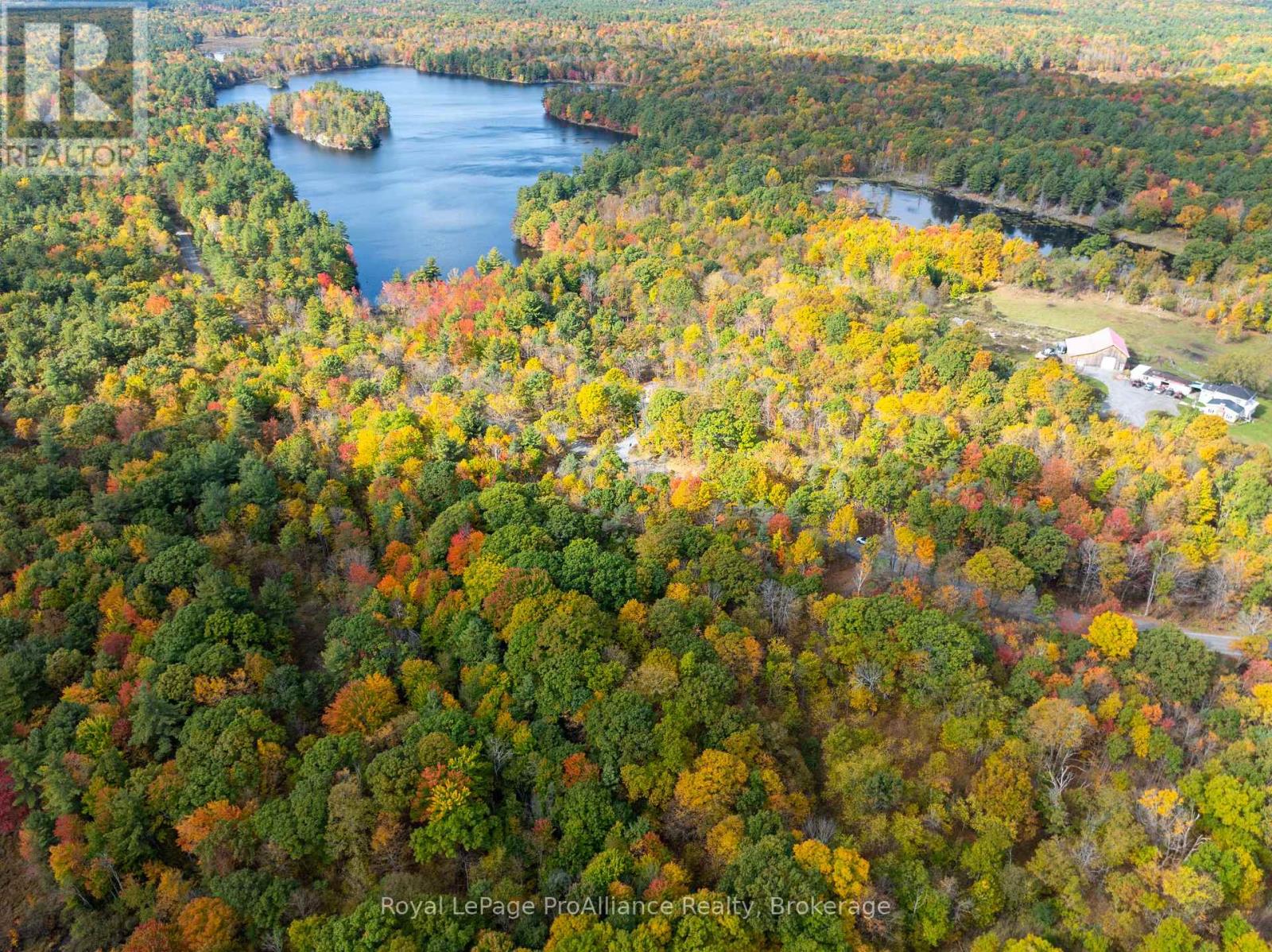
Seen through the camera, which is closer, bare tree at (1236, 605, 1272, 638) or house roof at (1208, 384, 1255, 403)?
bare tree at (1236, 605, 1272, 638)

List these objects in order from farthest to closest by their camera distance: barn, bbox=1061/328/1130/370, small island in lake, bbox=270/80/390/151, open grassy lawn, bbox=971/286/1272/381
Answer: small island in lake, bbox=270/80/390/151 < open grassy lawn, bbox=971/286/1272/381 < barn, bbox=1061/328/1130/370

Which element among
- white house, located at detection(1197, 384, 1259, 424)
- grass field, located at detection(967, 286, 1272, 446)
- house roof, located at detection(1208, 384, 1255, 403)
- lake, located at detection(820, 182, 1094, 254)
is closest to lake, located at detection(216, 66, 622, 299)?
lake, located at detection(820, 182, 1094, 254)

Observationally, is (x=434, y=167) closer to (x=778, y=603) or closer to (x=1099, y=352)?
(x=1099, y=352)

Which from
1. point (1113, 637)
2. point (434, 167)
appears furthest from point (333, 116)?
point (1113, 637)

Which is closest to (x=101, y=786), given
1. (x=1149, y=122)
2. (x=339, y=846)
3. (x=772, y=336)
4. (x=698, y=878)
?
(x=339, y=846)

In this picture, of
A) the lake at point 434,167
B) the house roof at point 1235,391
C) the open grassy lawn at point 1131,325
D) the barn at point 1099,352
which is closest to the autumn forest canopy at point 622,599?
the open grassy lawn at point 1131,325

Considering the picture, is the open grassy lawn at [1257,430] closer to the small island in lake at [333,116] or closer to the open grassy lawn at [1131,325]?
the open grassy lawn at [1131,325]

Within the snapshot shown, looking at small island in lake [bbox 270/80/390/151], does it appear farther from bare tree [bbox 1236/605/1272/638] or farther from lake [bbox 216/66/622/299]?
bare tree [bbox 1236/605/1272/638]
